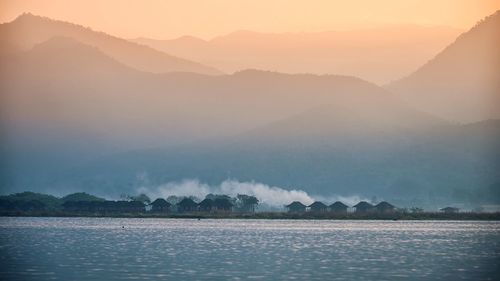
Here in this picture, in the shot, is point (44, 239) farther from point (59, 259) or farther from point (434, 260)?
point (434, 260)

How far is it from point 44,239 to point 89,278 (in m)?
42.4

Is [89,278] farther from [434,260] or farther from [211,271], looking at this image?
[434,260]

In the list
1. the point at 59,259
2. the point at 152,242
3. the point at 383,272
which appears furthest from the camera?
the point at 152,242

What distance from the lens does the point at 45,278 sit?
5284 centimetres

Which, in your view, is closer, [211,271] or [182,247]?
[211,271]

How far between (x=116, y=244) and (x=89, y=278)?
3291 cm

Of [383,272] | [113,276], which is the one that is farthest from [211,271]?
[383,272]

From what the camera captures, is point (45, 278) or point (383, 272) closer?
point (45, 278)

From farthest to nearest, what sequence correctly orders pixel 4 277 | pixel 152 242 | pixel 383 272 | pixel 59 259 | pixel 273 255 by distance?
1. pixel 152 242
2. pixel 273 255
3. pixel 59 259
4. pixel 383 272
5. pixel 4 277

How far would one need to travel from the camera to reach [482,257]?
225ft

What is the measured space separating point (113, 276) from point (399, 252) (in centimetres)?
2794

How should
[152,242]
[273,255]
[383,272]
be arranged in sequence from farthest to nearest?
[152,242]
[273,255]
[383,272]

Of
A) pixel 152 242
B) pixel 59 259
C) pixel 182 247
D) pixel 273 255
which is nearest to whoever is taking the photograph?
pixel 59 259

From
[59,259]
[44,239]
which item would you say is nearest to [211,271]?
[59,259]
